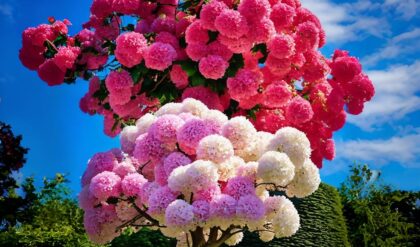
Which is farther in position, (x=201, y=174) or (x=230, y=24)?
(x=230, y=24)

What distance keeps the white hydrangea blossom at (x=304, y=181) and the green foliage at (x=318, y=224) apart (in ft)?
8.46

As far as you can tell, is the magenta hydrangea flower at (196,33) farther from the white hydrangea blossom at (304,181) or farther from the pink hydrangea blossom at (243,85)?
the white hydrangea blossom at (304,181)

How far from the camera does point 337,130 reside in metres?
7.18

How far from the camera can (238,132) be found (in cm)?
408

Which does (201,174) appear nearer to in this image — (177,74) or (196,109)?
(196,109)

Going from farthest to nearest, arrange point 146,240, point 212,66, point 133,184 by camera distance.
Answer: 1. point 146,240
2. point 212,66
3. point 133,184

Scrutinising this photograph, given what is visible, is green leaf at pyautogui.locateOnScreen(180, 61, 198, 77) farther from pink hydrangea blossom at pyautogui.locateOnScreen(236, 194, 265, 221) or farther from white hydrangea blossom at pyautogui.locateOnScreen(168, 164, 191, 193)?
pink hydrangea blossom at pyautogui.locateOnScreen(236, 194, 265, 221)

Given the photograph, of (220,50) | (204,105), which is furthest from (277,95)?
(204,105)

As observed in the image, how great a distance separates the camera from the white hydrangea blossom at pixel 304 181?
13.7 feet

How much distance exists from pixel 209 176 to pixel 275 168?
1.42ft

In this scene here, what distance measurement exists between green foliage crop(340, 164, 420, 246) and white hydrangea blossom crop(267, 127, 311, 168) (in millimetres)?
5657

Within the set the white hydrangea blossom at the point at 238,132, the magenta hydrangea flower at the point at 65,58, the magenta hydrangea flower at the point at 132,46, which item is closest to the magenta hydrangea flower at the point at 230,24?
the magenta hydrangea flower at the point at 132,46

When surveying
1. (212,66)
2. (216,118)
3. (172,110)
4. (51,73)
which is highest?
(51,73)

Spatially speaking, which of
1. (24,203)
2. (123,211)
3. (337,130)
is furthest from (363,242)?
(123,211)
